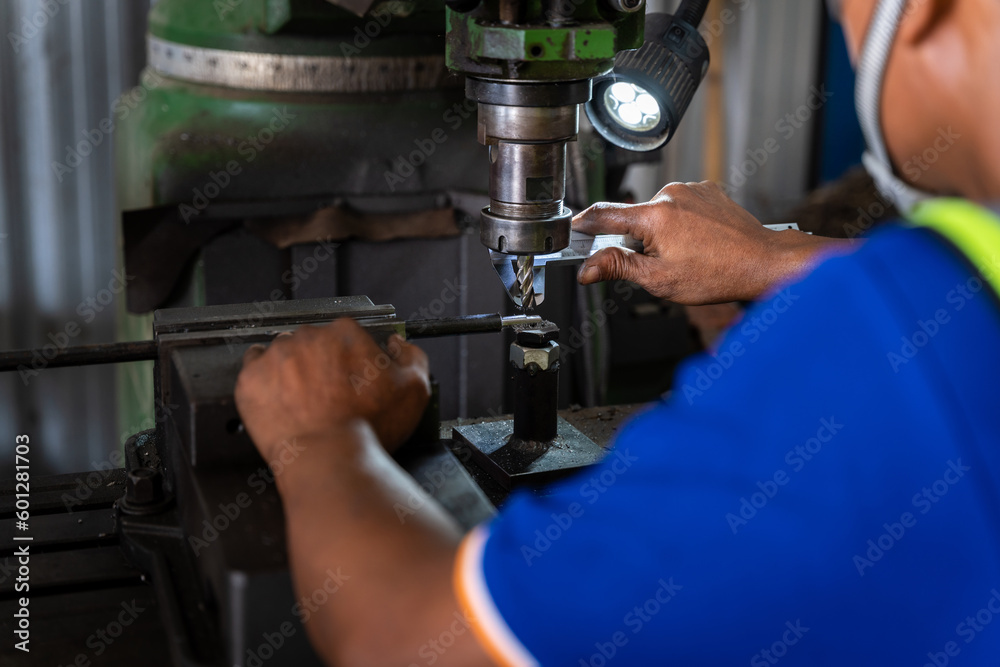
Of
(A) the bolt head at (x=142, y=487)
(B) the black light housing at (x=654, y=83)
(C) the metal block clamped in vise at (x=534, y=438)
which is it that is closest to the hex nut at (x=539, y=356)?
(C) the metal block clamped in vise at (x=534, y=438)

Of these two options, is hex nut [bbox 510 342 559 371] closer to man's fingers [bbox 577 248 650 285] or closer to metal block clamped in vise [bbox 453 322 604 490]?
metal block clamped in vise [bbox 453 322 604 490]

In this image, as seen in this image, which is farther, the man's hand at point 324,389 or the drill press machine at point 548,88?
the drill press machine at point 548,88

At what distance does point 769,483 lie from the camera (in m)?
0.43

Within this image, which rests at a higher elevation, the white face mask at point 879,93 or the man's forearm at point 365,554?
the white face mask at point 879,93

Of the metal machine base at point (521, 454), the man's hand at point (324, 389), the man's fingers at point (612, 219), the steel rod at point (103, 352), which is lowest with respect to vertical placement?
the metal machine base at point (521, 454)

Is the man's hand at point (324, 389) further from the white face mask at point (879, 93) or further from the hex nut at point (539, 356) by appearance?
the white face mask at point (879, 93)

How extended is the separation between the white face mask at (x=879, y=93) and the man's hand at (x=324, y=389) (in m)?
0.35

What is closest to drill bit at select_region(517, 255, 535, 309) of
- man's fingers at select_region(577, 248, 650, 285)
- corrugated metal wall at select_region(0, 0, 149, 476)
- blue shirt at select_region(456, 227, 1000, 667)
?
man's fingers at select_region(577, 248, 650, 285)

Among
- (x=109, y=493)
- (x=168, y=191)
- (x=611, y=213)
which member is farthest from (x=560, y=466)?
(x=168, y=191)

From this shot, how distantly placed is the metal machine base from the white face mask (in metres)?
0.48

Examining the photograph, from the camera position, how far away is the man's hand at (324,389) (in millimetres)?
680

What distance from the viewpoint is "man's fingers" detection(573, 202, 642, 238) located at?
1120mm

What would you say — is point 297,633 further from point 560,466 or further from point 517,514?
point 560,466

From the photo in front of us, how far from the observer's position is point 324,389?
69cm
